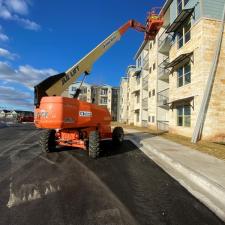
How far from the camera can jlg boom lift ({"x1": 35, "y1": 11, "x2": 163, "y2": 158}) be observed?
8.64 meters

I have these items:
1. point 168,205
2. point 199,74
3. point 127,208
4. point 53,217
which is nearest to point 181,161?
point 168,205

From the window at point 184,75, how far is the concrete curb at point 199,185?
11558mm

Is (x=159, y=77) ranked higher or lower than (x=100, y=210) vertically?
higher

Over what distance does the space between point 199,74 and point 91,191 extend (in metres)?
13.6

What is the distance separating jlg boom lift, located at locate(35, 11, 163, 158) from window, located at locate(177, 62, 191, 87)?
8119 millimetres

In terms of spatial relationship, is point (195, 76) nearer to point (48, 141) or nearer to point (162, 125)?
point (162, 125)

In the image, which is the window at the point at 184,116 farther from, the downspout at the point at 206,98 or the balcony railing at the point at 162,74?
the balcony railing at the point at 162,74

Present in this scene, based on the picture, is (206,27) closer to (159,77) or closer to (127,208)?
(159,77)

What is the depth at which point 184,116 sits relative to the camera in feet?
61.4

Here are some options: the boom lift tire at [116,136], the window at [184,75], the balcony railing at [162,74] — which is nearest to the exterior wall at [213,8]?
the window at [184,75]

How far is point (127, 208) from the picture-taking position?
173 inches

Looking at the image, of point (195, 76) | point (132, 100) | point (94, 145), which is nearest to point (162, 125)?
point (195, 76)

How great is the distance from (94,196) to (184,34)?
17.8 metres

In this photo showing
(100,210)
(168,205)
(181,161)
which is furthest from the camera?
(181,161)
